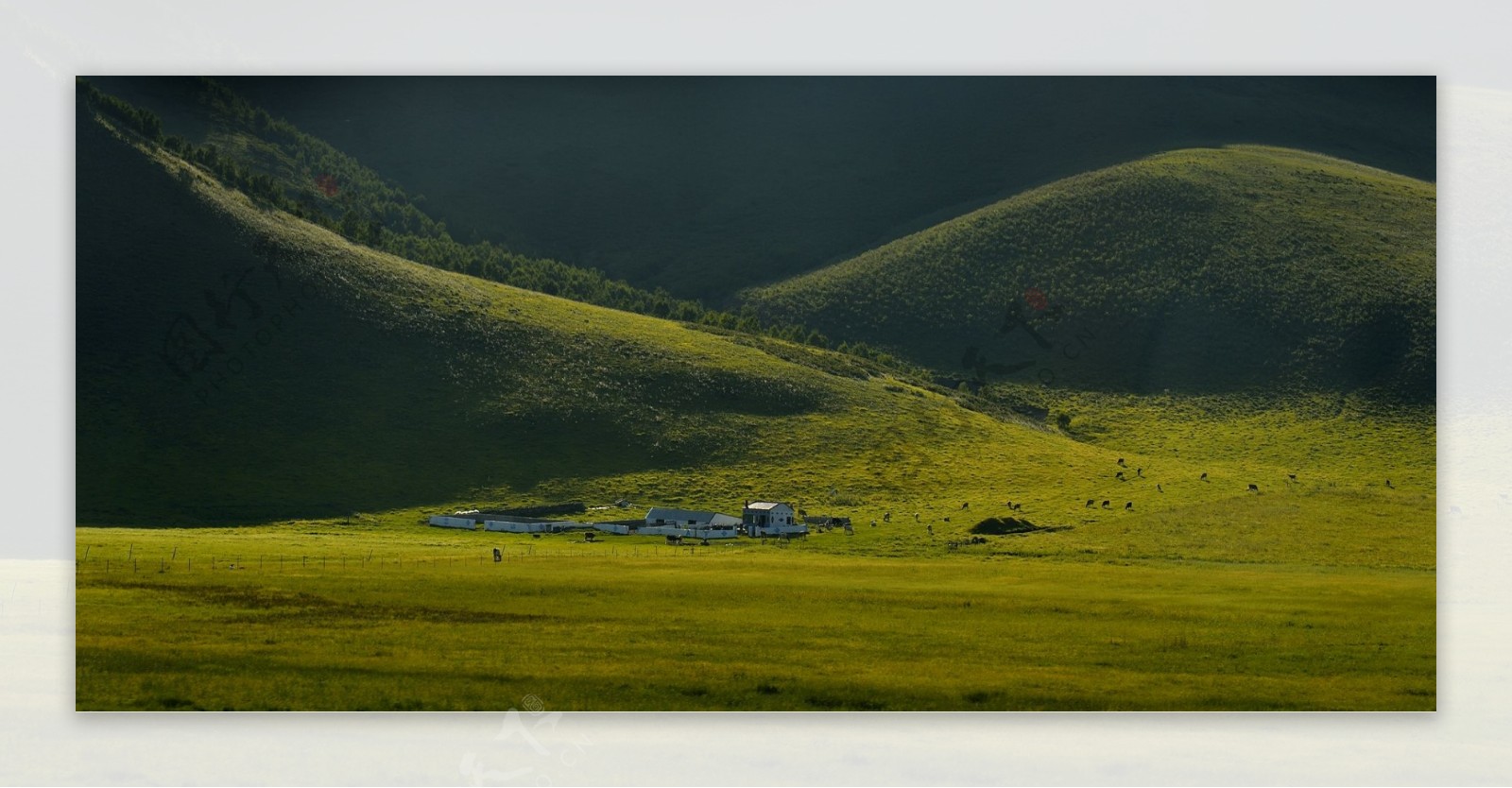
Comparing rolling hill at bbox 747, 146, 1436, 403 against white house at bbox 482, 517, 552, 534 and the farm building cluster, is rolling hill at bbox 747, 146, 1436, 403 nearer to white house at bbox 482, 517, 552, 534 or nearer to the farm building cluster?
the farm building cluster

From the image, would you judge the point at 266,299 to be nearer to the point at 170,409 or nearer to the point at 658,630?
the point at 170,409

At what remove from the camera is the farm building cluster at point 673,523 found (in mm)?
68250

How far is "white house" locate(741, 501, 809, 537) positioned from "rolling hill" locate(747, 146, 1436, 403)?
50.0 metres

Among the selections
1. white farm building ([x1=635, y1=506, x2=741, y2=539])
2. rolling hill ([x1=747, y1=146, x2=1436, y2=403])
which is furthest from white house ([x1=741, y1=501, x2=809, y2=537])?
rolling hill ([x1=747, y1=146, x2=1436, y2=403])

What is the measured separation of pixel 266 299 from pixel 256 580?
47483 mm

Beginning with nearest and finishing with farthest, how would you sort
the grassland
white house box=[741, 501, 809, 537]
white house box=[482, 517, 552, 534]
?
the grassland → white house box=[741, 501, 809, 537] → white house box=[482, 517, 552, 534]

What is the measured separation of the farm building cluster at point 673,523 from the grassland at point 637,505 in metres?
2.58

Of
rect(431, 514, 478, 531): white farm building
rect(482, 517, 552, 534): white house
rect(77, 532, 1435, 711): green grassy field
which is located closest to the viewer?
rect(77, 532, 1435, 711): green grassy field

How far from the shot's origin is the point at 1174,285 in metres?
126

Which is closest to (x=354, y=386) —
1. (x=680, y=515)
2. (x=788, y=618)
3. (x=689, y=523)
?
(x=680, y=515)

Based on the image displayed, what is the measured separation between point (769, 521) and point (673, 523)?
559cm

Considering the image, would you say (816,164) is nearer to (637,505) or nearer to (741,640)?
(637,505)

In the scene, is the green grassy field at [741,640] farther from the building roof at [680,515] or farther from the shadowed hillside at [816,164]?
the shadowed hillside at [816,164]

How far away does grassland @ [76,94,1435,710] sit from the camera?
118 ft
